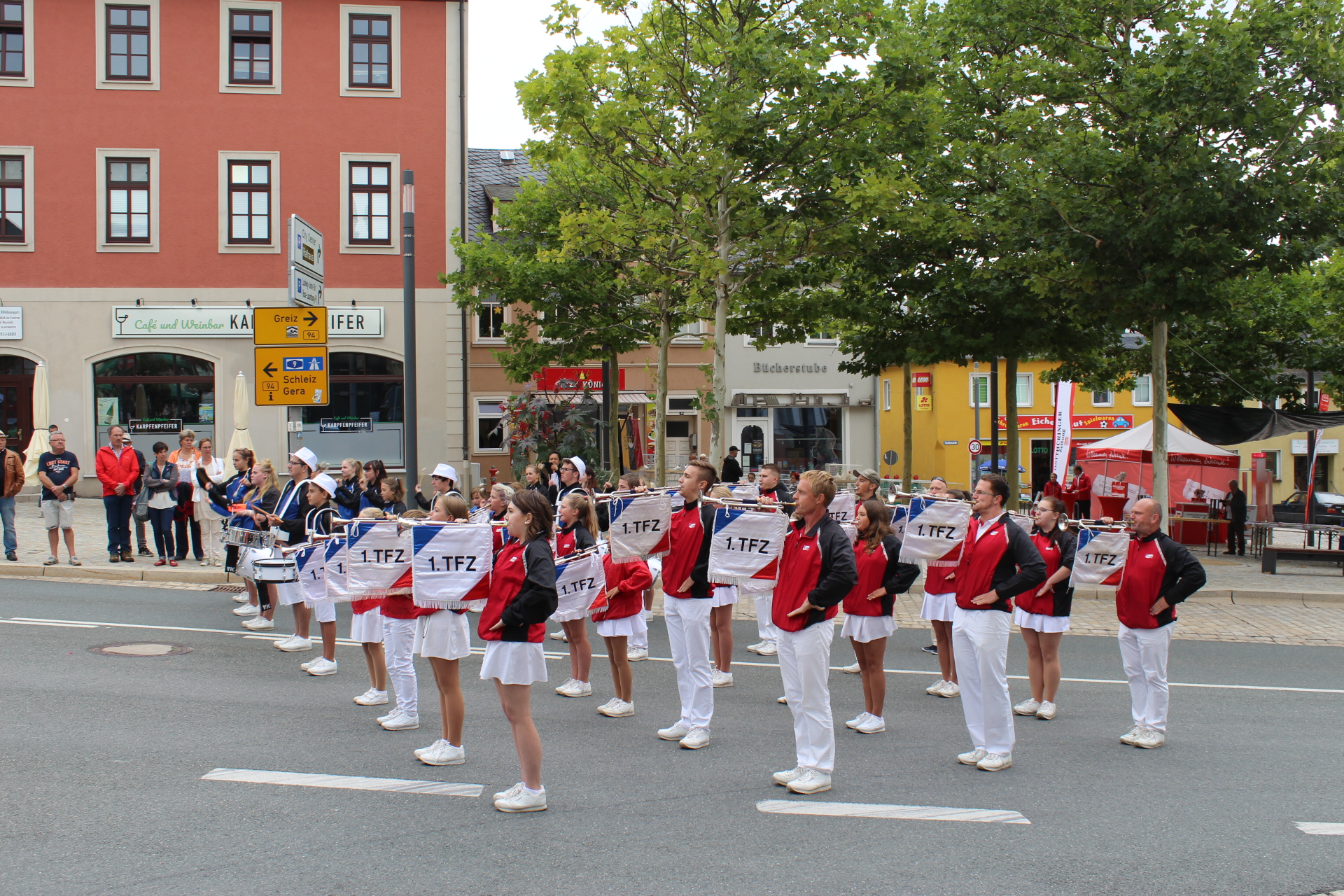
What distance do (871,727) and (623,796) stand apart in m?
2.30

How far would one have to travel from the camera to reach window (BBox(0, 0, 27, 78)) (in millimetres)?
24875

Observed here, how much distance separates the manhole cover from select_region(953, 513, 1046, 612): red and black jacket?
685 centimetres

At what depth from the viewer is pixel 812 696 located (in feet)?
20.2

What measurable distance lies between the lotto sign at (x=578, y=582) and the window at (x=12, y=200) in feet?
77.5

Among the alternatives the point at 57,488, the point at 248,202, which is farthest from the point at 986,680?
the point at 248,202

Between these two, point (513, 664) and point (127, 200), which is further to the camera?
point (127, 200)

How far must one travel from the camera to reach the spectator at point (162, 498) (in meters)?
14.3

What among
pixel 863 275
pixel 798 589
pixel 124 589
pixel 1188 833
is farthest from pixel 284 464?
pixel 1188 833

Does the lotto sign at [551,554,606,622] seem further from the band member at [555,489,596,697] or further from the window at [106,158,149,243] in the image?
the window at [106,158,149,243]

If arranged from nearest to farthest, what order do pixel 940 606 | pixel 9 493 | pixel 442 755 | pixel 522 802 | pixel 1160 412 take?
1. pixel 522 802
2. pixel 442 755
3. pixel 940 606
4. pixel 9 493
5. pixel 1160 412

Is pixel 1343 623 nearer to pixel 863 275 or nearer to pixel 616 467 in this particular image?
pixel 863 275

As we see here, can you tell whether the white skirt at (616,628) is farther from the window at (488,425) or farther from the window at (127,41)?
the window at (488,425)

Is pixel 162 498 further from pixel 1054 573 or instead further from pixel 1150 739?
pixel 1150 739

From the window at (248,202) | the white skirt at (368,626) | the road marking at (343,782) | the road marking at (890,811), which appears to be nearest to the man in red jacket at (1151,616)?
the road marking at (890,811)
